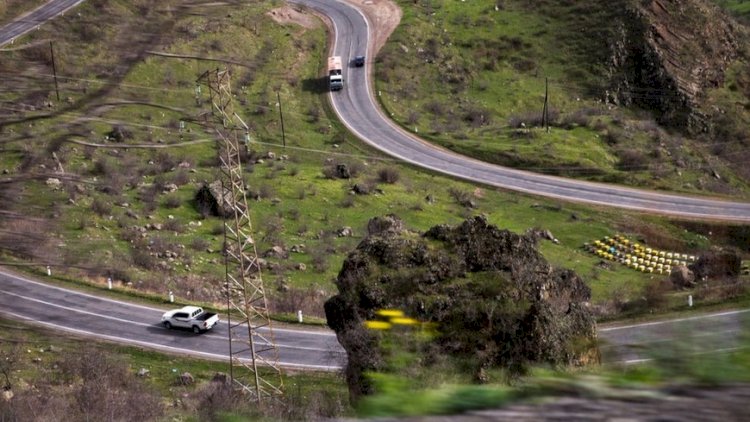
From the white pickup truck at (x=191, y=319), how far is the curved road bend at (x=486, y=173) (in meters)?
21.1

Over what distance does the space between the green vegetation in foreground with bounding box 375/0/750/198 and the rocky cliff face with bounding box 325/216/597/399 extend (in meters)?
29.6

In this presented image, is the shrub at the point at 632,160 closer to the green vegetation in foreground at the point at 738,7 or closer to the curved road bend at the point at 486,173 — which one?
the curved road bend at the point at 486,173

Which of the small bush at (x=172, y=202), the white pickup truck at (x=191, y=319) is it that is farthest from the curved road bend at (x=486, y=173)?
the white pickup truck at (x=191, y=319)

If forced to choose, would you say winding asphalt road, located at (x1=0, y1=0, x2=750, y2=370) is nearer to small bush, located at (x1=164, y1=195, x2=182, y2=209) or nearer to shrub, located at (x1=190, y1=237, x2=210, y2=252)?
shrub, located at (x1=190, y1=237, x2=210, y2=252)

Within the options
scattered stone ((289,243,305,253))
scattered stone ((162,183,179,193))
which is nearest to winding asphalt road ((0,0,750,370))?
scattered stone ((289,243,305,253))

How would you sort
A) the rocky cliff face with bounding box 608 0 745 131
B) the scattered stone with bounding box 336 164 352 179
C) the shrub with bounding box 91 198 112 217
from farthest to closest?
1. the rocky cliff face with bounding box 608 0 745 131
2. the scattered stone with bounding box 336 164 352 179
3. the shrub with bounding box 91 198 112 217

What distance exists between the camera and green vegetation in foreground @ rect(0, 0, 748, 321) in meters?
6.19

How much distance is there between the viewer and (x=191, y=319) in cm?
2378

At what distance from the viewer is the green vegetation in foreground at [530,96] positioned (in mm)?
46250

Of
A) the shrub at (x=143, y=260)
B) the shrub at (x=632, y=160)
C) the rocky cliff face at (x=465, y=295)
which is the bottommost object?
the shrub at (x=143, y=260)

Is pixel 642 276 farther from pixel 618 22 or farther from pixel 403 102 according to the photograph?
pixel 618 22

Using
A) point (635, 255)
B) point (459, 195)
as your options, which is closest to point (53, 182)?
point (635, 255)

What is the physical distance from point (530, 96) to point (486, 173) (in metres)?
14.4

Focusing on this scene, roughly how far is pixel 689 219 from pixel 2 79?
3608cm
